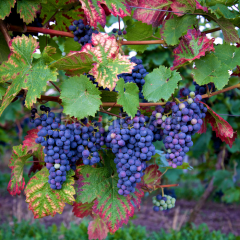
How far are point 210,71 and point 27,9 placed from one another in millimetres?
701

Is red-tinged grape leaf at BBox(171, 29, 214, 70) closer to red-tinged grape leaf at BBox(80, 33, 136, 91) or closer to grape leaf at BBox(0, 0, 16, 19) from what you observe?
red-tinged grape leaf at BBox(80, 33, 136, 91)

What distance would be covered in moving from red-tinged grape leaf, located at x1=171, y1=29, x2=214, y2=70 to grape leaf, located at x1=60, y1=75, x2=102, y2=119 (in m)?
0.32

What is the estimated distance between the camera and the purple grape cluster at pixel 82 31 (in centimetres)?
87

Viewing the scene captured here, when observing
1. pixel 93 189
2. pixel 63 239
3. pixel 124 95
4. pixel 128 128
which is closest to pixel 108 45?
pixel 124 95

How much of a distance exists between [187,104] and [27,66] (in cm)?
54

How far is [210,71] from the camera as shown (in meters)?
0.85

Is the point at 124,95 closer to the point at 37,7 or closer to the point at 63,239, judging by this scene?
the point at 37,7

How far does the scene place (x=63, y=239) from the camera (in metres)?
3.21

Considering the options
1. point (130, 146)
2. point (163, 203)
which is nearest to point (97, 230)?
point (163, 203)

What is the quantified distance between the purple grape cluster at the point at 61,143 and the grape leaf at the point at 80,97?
8 centimetres

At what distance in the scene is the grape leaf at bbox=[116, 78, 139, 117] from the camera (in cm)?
72

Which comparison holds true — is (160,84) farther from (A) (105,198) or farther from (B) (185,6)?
(A) (105,198)

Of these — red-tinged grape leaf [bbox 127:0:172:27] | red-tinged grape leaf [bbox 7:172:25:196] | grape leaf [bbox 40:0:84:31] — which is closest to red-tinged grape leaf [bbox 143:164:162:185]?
red-tinged grape leaf [bbox 7:172:25:196]

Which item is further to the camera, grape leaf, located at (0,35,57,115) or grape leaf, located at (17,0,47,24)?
grape leaf, located at (17,0,47,24)
